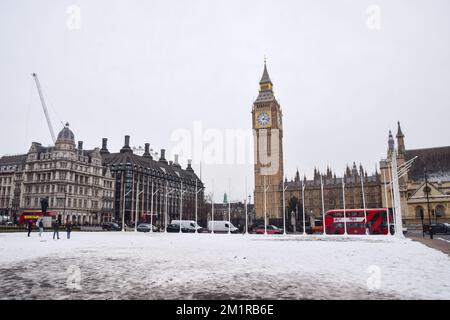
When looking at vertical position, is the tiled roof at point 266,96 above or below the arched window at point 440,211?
above

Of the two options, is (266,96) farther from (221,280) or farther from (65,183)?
(221,280)

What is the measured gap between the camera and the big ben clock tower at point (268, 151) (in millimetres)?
117938

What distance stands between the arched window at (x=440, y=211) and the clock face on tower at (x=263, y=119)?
56.7 metres

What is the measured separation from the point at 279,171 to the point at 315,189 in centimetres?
1711

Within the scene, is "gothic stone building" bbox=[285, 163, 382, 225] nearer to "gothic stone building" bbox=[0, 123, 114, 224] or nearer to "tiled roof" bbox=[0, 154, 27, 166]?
"gothic stone building" bbox=[0, 123, 114, 224]

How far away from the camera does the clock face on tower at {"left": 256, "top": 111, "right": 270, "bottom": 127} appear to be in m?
119

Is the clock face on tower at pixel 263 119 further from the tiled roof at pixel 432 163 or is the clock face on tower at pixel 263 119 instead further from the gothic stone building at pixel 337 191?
the tiled roof at pixel 432 163

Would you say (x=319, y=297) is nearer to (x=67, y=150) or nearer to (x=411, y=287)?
(x=411, y=287)

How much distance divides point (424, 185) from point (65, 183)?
88.1 m

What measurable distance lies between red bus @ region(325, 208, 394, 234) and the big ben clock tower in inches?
2438

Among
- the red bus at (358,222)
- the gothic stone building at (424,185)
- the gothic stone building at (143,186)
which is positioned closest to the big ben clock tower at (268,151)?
Result: the gothic stone building at (143,186)

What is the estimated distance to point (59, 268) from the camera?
12.2 m

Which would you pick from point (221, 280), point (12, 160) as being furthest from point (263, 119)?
point (221, 280)

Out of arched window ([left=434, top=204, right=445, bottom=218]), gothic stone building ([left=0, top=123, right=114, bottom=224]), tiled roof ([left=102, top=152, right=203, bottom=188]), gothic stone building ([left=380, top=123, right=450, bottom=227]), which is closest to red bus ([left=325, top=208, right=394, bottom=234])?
gothic stone building ([left=380, top=123, right=450, bottom=227])
